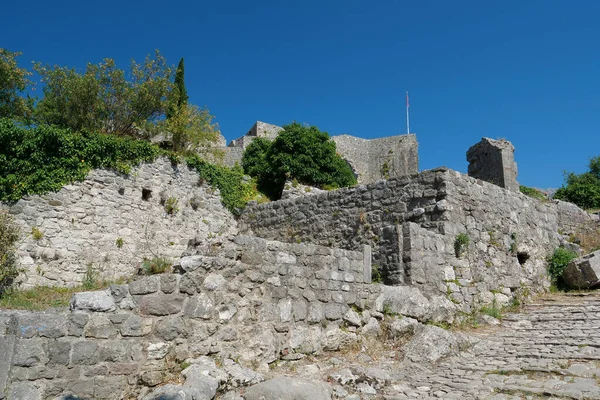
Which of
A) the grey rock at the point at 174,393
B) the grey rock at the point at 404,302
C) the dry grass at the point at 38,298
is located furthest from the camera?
the grey rock at the point at 404,302

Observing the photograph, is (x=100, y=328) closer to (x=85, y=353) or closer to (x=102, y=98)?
(x=85, y=353)

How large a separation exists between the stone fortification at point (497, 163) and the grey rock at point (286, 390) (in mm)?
13915

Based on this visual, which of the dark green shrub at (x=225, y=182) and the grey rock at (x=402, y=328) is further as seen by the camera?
the dark green shrub at (x=225, y=182)

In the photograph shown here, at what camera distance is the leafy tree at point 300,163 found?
21.2 metres

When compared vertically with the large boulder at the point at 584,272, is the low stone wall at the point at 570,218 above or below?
above

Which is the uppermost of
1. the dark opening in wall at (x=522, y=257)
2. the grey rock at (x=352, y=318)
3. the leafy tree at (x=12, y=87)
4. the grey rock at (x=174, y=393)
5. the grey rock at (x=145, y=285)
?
the leafy tree at (x=12, y=87)

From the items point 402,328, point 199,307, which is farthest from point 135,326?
point 402,328

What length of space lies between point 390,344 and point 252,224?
7.69 metres

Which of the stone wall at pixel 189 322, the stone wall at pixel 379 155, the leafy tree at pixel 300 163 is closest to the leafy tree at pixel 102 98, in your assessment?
the leafy tree at pixel 300 163

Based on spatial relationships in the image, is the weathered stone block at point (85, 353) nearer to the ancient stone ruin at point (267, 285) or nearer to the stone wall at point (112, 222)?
the ancient stone ruin at point (267, 285)

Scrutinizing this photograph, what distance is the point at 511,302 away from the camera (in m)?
10.9

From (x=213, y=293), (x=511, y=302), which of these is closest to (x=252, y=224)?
(x=511, y=302)

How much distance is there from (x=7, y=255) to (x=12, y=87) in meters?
11.1

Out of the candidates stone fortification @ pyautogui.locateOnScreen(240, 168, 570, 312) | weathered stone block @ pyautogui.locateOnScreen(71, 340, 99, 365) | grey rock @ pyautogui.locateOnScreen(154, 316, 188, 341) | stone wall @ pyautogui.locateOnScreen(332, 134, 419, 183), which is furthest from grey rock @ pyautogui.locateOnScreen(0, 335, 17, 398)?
stone wall @ pyautogui.locateOnScreen(332, 134, 419, 183)
